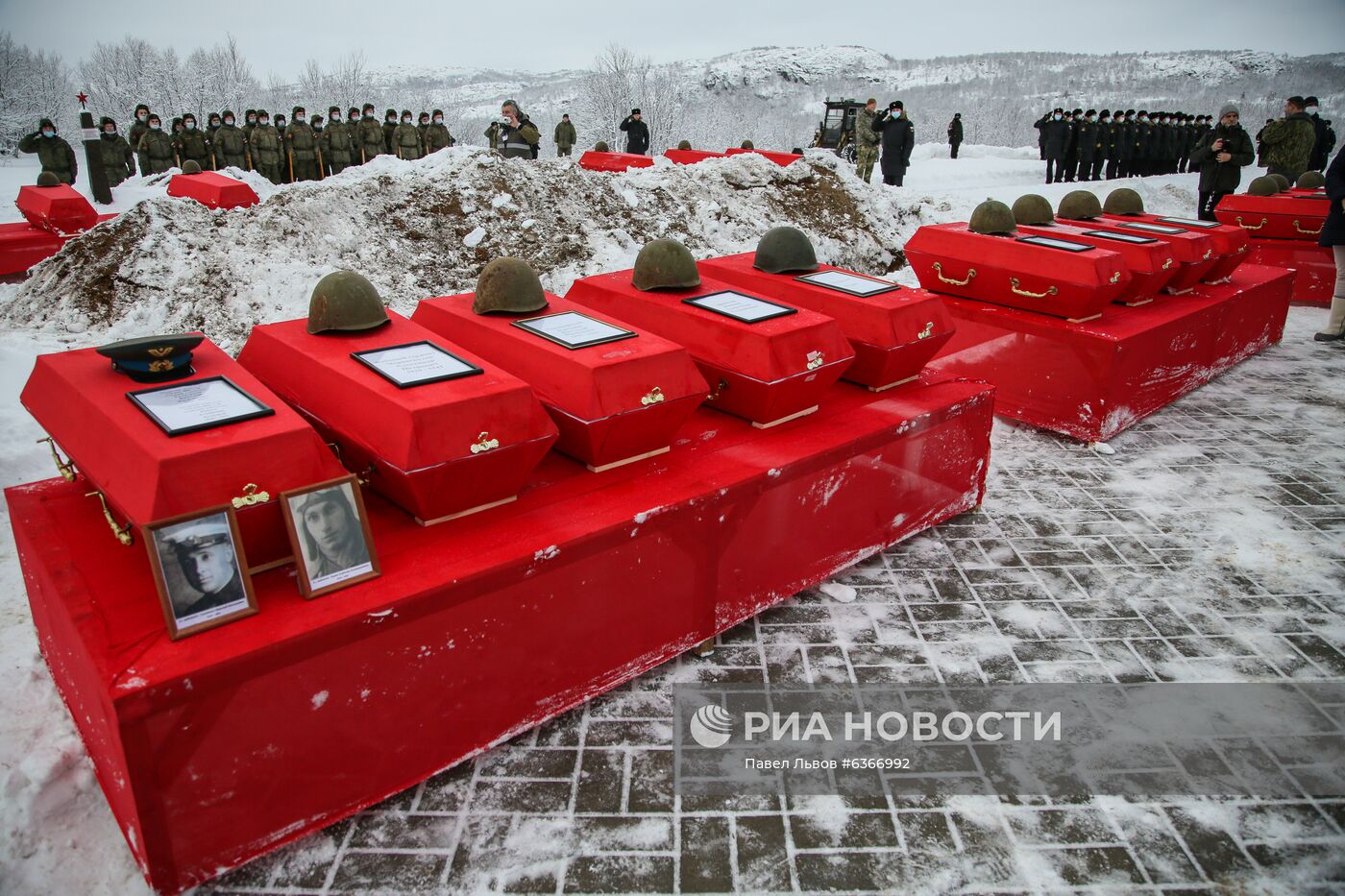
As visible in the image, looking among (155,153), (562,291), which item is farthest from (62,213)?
(155,153)

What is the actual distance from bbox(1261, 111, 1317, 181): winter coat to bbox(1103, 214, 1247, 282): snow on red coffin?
6485 millimetres

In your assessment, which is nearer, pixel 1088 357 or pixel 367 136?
pixel 1088 357

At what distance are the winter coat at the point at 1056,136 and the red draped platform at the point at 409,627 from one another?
52.9 feet

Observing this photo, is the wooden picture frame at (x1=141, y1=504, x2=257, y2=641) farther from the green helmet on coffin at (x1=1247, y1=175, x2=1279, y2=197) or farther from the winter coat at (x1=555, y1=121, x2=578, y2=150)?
the winter coat at (x1=555, y1=121, x2=578, y2=150)

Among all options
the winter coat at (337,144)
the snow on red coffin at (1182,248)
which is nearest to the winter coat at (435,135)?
the winter coat at (337,144)

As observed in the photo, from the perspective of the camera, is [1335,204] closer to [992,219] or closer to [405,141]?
[992,219]

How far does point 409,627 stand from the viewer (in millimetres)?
2088

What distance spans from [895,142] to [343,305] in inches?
483

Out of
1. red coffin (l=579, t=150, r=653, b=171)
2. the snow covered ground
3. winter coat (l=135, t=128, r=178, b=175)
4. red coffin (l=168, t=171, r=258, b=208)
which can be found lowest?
the snow covered ground

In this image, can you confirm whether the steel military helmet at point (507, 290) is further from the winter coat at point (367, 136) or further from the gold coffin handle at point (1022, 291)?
the winter coat at point (367, 136)

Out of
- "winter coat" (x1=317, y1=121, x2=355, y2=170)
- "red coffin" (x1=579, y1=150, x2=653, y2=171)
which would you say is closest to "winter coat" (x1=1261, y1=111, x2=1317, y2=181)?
"red coffin" (x1=579, y1=150, x2=653, y2=171)

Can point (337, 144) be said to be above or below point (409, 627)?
above

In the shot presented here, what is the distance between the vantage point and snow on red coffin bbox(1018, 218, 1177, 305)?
512cm

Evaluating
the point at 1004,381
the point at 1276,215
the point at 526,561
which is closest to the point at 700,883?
the point at 526,561
